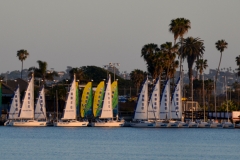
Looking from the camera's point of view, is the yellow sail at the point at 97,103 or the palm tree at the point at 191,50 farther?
the palm tree at the point at 191,50

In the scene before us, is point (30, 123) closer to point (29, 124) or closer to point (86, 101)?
point (29, 124)

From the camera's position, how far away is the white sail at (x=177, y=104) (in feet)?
415

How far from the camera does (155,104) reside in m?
126

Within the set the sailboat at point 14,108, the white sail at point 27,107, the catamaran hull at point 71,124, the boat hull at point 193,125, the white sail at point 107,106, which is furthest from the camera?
the sailboat at point 14,108

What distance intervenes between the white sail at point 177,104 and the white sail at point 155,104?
2419 millimetres

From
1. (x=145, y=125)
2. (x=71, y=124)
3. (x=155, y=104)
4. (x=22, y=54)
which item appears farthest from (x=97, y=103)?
(x=22, y=54)

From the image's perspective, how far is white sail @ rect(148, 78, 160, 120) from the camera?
125938 millimetres

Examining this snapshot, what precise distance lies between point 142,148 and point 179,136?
947 inches

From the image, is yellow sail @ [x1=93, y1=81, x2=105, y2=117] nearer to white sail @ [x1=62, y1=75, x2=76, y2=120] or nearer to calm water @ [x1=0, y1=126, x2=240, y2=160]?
white sail @ [x1=62, y1=75, x2=76, y2=120]

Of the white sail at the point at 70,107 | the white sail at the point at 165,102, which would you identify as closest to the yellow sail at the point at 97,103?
the white sail at the point at 70,107

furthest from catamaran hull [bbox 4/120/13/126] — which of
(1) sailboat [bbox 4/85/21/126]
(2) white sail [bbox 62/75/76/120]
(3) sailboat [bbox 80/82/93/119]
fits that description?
(3) sailboat [bbox 80/82/93/119]

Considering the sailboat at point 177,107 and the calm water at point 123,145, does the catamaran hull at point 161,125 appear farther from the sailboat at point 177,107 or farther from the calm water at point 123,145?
the calm water at point 123,145

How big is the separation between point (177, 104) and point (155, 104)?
138 inches

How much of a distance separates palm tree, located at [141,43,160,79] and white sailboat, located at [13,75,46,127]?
2636cm
